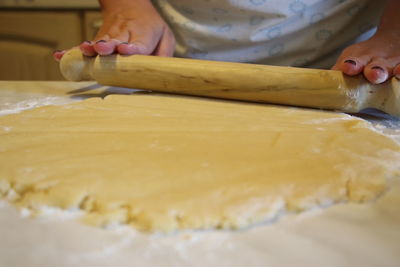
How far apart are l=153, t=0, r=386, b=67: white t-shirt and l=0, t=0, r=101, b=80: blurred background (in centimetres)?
112

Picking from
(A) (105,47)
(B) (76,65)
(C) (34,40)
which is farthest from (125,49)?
(C) (34,40)

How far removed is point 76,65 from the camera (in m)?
1.06

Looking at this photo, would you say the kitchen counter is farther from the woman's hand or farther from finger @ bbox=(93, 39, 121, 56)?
finger @ bbox=(93, 39, 121, 56)

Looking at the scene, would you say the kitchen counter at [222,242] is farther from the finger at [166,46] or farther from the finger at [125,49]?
the finger at [166,46]

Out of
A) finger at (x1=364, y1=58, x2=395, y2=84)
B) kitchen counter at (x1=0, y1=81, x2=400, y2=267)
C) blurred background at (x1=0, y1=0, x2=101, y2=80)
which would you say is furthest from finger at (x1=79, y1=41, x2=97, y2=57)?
blurred background at (x1=0, y1=0, x2=101, y2=80)

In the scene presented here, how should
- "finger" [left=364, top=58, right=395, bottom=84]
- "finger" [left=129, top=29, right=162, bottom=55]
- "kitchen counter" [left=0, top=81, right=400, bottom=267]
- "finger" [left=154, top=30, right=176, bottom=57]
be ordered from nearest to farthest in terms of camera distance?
1. "kitchen counter" [left=0, top=81, right=400, bottom=267]
2. "finger" [left=364, top=58, right=395, bottom=84]
3. "finger" [left=129, top=29, right=162, bottom=55]
4. "finger" [left=154, top=30, right=176, bottom=57]

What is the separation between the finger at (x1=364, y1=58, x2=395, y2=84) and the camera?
785 millimetres

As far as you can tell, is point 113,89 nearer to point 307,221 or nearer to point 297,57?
point 297,57

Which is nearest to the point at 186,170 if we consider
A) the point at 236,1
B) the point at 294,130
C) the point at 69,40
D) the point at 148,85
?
the point at 294,130

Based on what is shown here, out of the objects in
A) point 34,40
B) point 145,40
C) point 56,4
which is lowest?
point 34,40

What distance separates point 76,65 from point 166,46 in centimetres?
36

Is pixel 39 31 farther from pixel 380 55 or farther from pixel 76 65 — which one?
pixel 380 55

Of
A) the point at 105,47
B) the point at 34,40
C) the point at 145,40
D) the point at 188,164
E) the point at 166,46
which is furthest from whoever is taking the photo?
the point at 34,40

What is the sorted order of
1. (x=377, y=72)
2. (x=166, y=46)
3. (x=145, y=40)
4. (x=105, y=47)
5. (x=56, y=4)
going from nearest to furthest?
(x=377, y=72)
(x=105, y=47)
(x=145, y=40)
(x=166, y=46)
(x=56, y=4)
